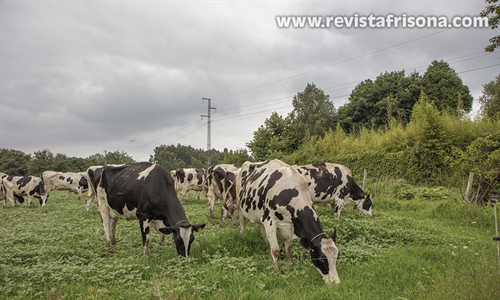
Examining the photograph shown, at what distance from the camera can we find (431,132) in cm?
1908

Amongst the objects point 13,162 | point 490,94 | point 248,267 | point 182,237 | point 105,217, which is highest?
point 490,94

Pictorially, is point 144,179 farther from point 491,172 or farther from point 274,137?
point 274,137

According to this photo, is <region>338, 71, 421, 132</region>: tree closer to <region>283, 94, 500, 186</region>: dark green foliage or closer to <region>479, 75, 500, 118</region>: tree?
<region>479, 75, 500, 118</region>: tree

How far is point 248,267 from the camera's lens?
234 inches

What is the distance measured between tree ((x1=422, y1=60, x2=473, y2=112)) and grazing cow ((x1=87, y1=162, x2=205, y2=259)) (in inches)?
1448

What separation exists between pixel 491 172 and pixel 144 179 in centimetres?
1116

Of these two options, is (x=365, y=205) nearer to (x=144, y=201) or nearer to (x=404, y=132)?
(x=144, y=201)

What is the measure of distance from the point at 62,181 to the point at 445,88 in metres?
38.3

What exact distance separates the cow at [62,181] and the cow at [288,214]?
18.9 metres

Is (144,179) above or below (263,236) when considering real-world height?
above

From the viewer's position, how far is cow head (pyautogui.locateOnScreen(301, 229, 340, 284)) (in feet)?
18.1

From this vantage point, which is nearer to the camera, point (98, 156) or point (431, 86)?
point (431, 86)

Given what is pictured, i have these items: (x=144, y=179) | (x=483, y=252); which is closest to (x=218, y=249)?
(x=144, y=179)

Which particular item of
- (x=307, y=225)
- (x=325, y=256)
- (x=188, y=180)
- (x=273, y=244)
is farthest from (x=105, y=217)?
(x=188, y=180)
